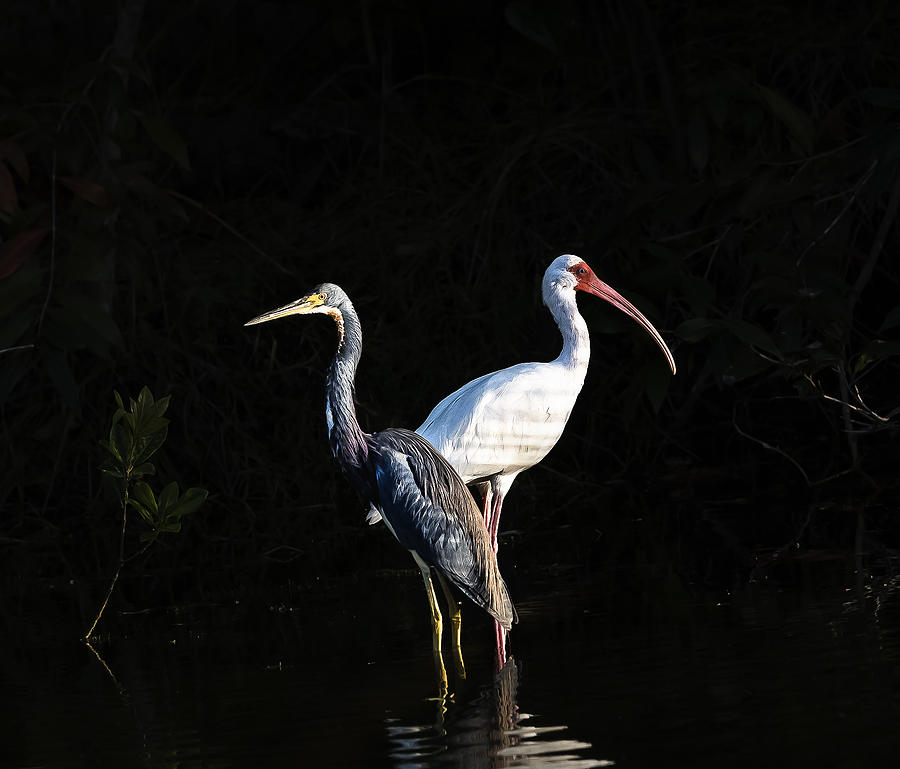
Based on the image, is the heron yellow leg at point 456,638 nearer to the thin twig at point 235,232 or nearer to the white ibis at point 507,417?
the white ibis at point 507,417

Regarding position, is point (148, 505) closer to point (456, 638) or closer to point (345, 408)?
point (345, 408)

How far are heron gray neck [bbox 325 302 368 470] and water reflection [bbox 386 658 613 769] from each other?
118cm

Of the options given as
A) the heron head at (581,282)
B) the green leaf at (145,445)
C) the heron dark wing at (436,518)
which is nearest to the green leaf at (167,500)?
the green leaf at (145,445)

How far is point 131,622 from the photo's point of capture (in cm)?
655

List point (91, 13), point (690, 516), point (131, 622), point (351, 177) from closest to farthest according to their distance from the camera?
point (131, 622)
point (690, 516)
point (351, 177)
point (91, 13)

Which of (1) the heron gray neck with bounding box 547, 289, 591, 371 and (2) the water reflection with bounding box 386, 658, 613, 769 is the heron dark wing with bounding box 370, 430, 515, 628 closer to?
(2) the water reflection with bounding box 386, 658, 613, 769

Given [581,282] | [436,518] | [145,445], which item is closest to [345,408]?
[436,518]

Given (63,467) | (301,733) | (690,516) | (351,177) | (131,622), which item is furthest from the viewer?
(351,177)

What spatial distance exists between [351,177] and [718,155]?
270 centimetres

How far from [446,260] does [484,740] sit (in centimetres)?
543

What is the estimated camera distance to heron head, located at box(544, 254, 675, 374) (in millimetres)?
7414

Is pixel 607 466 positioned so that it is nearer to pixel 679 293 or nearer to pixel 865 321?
pixel 679 293

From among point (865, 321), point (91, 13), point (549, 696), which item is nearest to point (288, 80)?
point (91, 13)

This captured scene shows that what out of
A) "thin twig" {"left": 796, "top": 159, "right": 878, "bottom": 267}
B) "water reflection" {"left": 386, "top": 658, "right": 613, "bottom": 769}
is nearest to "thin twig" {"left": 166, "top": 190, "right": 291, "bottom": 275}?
"thin twig" {"left": 796, "top": 159, "right": 878, "bottom": 267}
